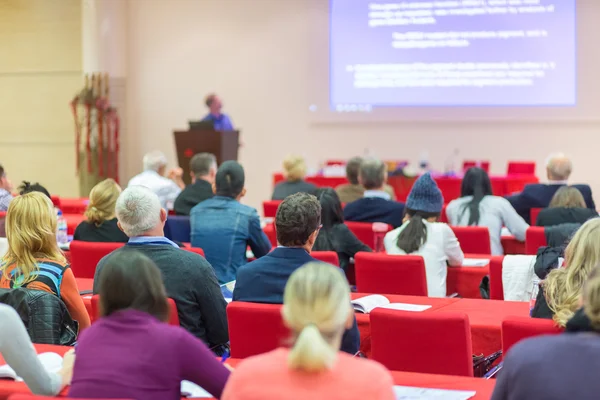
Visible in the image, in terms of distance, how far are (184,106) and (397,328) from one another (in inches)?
414

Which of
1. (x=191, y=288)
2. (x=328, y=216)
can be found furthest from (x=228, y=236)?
(x=191, y=288)

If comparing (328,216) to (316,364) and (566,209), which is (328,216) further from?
(316,364)

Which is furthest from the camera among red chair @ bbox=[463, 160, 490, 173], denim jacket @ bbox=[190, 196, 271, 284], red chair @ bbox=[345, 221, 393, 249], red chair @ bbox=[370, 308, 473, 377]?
red chair @ bbox=[463, 160, 490, 173]

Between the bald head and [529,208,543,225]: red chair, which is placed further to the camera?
the bald head

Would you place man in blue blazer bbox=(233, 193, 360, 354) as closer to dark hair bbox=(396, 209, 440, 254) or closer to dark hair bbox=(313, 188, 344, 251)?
dark hair bbox=(313, 188, 344, 251)

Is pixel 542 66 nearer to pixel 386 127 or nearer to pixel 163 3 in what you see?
pixel 386 127

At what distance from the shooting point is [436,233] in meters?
5.05

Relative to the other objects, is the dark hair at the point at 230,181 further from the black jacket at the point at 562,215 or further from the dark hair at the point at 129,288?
the dark hair at the point at 129,288

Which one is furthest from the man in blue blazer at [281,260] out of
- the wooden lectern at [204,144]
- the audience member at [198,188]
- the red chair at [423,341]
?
the wooden lectern at [204,144]

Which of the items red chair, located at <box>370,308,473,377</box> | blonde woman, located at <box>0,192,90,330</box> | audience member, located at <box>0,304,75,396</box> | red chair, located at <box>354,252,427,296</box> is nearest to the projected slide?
red chair, located at <box>354,252,427,296</box>

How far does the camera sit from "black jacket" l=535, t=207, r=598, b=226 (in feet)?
19.4

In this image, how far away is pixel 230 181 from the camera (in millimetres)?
5551

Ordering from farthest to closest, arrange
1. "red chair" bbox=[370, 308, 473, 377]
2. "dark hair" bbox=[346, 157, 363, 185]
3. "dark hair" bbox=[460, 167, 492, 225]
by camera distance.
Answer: "dark hair" bbox=[346, 157, 363, 185]
"dark hair" bbox=[460, 167, 492, 225]
"red chair" bbox=[370, 308, 473, 377]

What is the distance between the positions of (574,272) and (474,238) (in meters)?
3.03
